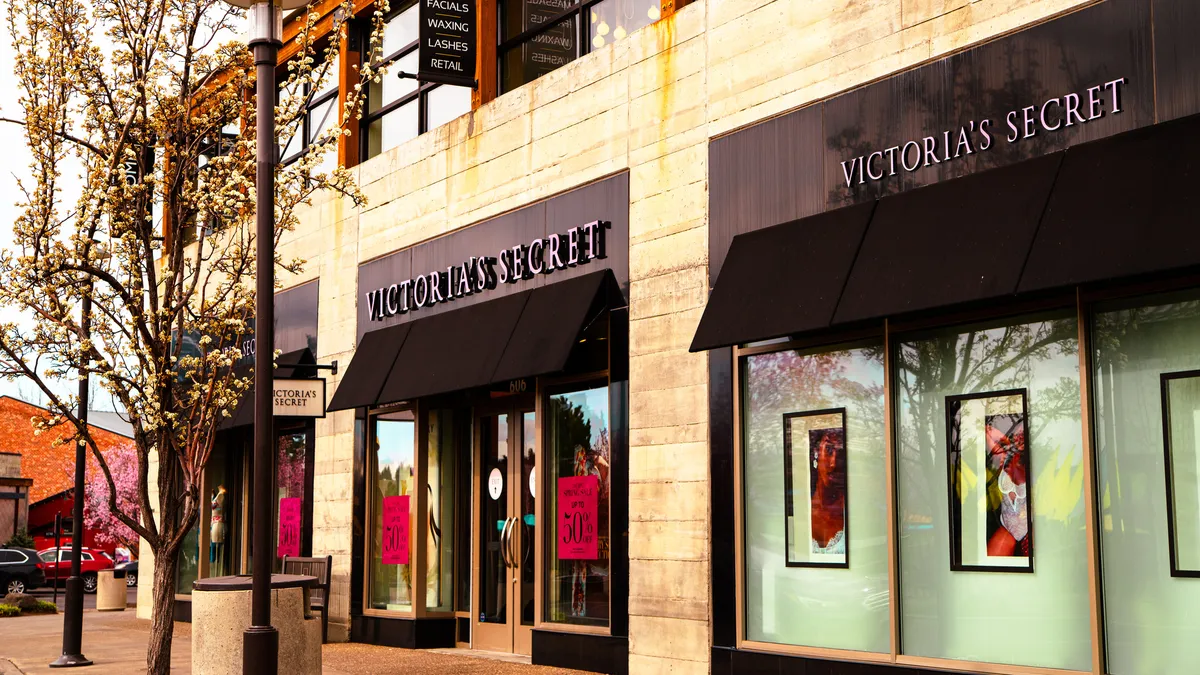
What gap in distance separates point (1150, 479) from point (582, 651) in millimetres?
6701

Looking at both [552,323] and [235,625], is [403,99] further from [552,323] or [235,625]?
[235,625]

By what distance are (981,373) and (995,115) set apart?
1968 millimetres

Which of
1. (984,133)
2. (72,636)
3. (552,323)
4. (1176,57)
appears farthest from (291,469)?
(1176,57)

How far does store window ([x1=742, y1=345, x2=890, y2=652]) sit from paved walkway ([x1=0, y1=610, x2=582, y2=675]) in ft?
10.1

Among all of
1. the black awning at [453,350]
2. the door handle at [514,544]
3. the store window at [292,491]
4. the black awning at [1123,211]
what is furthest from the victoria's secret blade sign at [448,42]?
the black awning at [1123,211]

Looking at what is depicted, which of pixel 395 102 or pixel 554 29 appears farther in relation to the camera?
pixel 395 102

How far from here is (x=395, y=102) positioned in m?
18.9

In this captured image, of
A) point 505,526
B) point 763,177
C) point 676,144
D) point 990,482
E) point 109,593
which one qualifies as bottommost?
point 109,593

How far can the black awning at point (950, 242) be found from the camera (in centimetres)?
916

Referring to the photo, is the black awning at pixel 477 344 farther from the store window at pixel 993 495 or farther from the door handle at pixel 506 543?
the store window at pixel 993 495

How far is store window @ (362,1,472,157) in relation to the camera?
1766 cm

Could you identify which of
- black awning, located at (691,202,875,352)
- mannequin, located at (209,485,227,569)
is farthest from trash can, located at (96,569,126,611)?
black awning, located at (691,202,875,352)

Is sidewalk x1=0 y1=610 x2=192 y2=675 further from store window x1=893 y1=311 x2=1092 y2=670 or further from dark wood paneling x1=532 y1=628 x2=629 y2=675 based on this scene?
store window x1=893 y1=311 x2=1092 y2=670

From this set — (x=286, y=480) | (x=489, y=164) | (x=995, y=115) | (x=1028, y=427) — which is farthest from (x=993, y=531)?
(x=286, y=480)
